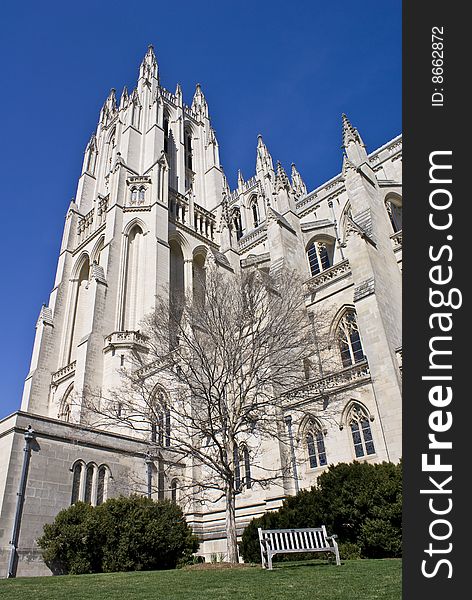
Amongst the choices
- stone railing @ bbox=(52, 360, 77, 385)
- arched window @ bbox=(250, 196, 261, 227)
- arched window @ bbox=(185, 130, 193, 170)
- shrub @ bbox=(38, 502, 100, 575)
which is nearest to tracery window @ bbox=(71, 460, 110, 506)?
shrub @ bbox=(38, 502, 100, 575)

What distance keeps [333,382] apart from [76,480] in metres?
10.9

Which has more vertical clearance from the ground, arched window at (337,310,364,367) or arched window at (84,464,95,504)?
arched window at (337,310,364,367)

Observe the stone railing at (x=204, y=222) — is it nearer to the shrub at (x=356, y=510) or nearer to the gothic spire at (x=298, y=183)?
the gothic spire at (x=298, y=183)

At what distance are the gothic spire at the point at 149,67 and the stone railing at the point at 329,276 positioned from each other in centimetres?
3604

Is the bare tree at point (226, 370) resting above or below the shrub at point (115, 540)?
above

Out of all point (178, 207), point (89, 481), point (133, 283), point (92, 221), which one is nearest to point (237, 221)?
point (178, 207)

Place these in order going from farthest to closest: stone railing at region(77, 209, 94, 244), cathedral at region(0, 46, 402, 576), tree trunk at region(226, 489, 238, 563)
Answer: stone railing at region(77, 209, 94, 244), cathedral at region(0, 46, 402, 576), tree trunk at region(226, 489, 238, 563)

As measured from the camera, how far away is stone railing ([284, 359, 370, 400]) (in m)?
17.1

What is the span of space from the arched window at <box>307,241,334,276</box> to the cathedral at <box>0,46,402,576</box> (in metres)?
0.13

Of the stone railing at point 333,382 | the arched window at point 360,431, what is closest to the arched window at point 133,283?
the stone railing at point 333,382

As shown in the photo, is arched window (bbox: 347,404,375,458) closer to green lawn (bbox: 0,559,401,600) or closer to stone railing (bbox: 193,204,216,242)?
green lawn (bbox: 0,559,401,600)

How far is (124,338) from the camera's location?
1068 inches

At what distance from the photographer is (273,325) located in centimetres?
1734

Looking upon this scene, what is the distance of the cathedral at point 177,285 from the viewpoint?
1584cm
